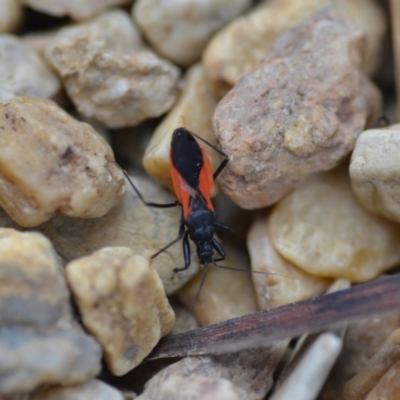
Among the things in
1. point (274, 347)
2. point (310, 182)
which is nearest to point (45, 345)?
point (274, 347)

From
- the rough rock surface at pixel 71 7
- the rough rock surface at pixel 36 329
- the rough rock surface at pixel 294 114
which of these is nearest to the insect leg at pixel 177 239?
the rough rock surface at pixel 294 114

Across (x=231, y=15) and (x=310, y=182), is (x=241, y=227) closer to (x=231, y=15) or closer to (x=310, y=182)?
(x=310, y=182)

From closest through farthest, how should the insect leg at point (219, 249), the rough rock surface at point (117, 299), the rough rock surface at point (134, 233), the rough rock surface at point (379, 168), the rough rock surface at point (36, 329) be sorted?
the rough rock surface at point (36, 329), the rough rock surface at point (117, 299), the rough rock surface at point (379, 168), the rough rock surface at point (134, 233), the insect leg at point (219, 249)

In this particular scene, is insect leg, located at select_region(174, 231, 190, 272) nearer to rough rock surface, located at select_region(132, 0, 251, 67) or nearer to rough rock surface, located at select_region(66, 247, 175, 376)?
rough rock surface, located at select_region(66, 247, 175, 376)

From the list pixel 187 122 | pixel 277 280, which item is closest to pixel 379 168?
pixel 277 280

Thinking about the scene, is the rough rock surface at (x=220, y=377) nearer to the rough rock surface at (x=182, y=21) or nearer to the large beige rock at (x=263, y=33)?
the large beige rock at (x=263, y=33)

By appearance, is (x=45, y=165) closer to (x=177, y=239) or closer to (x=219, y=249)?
(x=177, y=239)
